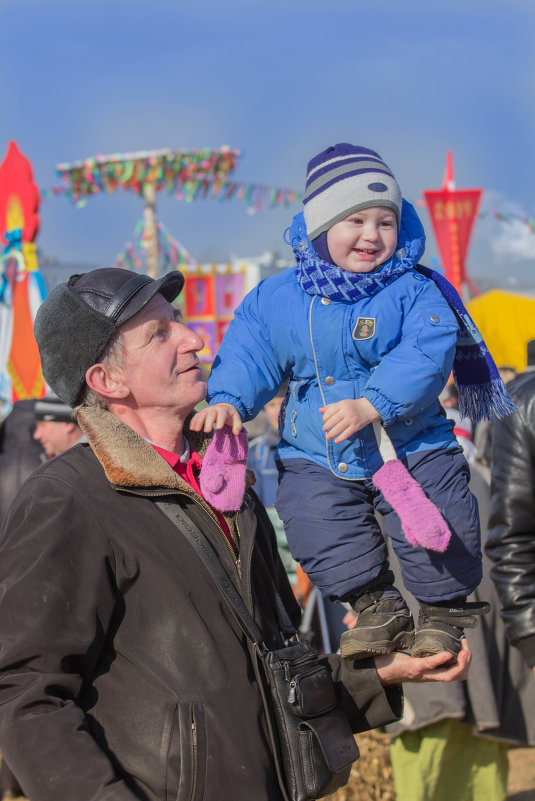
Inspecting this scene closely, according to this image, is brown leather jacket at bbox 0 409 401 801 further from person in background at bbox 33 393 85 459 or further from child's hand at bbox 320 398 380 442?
person in background at bbox 33 393 85 459

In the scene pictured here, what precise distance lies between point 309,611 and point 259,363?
389 centimetres

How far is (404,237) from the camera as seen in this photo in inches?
85.8

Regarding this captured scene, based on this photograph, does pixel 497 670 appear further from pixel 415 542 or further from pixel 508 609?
pixel 415 542

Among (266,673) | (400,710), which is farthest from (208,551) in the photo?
(400,710)

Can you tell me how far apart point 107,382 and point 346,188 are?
77 centimetres

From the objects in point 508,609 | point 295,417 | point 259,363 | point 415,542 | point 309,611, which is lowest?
point 309,611

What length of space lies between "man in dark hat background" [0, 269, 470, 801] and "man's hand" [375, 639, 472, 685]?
69mm

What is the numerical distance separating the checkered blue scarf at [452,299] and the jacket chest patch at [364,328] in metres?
0.07

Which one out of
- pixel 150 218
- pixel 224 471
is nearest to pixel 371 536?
pixel 224 471

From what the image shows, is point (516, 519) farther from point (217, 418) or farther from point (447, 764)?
point (447, 764)

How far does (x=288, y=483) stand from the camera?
7.23 ft

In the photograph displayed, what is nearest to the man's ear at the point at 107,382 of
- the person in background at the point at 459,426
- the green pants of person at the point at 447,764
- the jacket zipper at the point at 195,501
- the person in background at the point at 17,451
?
the jacket zipper at the point at 195,501

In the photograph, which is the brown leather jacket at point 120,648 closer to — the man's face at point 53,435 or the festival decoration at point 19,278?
the man's face at point 53,435

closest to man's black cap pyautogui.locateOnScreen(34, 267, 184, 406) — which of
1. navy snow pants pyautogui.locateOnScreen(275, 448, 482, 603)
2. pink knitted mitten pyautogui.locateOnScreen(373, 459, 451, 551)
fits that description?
navy snow pants pyautogui.locateOnScreen(275, 448, 482, 603)
